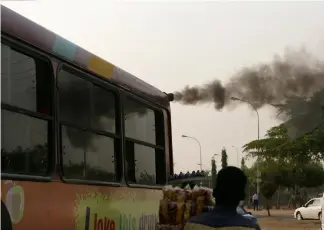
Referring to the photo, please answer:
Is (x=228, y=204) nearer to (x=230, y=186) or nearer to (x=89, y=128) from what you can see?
(x=230, y=186)

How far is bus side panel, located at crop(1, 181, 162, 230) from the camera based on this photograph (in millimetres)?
3850

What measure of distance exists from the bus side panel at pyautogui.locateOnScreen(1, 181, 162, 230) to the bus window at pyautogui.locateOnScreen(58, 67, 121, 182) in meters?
0.17

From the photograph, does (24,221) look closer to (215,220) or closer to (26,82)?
(26,82)

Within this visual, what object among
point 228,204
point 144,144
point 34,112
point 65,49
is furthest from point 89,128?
point 228,204

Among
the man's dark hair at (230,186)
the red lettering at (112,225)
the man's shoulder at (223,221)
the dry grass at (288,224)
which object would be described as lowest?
the dry grass at (288,224)

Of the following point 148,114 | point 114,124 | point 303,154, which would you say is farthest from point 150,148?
point 303,154

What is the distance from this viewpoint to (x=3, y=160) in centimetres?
388

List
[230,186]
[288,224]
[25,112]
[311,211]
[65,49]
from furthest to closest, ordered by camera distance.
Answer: [311,211] < [288,224] < [65,49] < [25,112] < [230,186]

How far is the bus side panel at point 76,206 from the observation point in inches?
152

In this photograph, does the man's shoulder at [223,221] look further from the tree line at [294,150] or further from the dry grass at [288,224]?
the dry grass at [288,224]

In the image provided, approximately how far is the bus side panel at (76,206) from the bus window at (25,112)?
6.6 inches

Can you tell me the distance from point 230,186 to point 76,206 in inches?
60.8

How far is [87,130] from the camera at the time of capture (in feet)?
16.6

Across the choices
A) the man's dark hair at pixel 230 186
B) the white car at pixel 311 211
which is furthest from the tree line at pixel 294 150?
the white car at pixel 311 211
